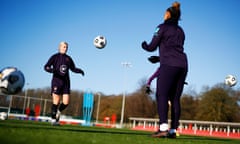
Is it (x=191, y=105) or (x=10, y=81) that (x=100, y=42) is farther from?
(x=191, y=105)

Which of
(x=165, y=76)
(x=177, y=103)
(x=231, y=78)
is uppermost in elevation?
(x=231, y=78)

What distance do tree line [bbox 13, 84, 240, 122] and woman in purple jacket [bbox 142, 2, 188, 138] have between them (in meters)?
37.0

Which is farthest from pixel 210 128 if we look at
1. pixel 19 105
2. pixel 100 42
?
pixel 19 105

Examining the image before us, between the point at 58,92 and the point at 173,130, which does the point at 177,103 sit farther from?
the point at 58,92

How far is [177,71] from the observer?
5434 millimetres

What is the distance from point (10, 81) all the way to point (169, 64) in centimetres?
282

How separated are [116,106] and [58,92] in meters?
67.9

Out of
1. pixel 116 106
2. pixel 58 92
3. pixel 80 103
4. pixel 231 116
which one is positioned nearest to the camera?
pixel 58 92

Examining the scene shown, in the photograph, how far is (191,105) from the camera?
5666 cm

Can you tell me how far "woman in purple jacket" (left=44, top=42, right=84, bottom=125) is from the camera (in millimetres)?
8859

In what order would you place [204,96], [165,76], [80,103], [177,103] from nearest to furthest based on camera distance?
[165,76], [177,103], [204,96], [80,103]

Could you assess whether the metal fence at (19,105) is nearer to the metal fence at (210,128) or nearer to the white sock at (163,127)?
the metal fence at (210,128)

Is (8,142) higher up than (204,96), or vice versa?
(204,96)

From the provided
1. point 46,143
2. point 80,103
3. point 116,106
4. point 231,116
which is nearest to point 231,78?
point 46,143
